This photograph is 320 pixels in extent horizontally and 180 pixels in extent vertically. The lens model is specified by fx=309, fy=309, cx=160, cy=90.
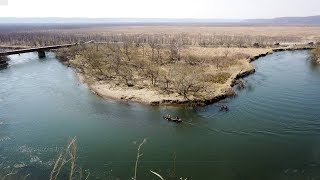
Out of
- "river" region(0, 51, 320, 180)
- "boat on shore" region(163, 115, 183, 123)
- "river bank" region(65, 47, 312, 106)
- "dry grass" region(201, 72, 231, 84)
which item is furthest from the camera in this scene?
"dry grass" region(201, 72, 231, 84)

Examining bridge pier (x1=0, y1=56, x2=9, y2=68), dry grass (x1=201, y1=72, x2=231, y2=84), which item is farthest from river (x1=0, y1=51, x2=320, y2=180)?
bridge pier (x1=0, y1=56, x2=9, y2=68)

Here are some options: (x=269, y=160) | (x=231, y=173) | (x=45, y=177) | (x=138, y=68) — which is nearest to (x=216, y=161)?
(x=231, y=173)

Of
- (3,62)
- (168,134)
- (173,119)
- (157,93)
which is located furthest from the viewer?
(3,62)

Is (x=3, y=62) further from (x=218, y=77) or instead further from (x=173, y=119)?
(x=173, y=119)

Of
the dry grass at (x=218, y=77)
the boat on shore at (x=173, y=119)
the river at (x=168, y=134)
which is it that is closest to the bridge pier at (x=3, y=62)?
the river at (x=168, y=134)

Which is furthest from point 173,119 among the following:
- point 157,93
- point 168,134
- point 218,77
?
point 218,77

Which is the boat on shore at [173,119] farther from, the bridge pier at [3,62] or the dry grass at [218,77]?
the bridge pier at [3,62]

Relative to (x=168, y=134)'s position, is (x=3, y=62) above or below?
above

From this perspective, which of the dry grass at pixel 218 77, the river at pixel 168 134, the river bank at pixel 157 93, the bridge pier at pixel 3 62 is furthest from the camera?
the bridge pier at pixel 3 62

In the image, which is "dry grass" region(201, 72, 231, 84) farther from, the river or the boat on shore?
the boat on shore

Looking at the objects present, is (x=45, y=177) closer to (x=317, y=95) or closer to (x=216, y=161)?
(x=216, y=161)
